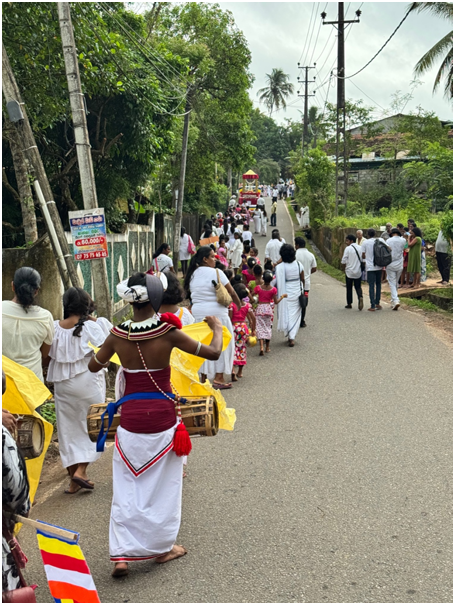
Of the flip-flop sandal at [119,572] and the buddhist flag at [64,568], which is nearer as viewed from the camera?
the buddhist flag at [64,568]

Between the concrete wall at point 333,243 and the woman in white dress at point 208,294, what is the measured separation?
13.6 meters

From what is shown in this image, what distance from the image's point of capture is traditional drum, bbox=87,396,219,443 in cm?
432

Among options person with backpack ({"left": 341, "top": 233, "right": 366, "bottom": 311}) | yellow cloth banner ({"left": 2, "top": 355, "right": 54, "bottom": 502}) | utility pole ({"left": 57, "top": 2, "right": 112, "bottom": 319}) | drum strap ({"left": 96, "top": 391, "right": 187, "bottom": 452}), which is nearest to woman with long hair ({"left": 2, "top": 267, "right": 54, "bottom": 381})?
yellow cloth banner ({"left": 2, "top": 355, "right": 54, "bottom": 502})

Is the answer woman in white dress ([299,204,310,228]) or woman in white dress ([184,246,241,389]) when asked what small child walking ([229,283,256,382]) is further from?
woman in white dress ([299,204,310,228])

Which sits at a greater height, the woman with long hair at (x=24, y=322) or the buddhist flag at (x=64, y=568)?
the woman with long hair at (x=24, y=322)

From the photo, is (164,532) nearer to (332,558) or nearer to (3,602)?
(332,558)

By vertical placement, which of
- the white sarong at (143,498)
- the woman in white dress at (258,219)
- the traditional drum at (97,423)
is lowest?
the white sarong at (143,498)

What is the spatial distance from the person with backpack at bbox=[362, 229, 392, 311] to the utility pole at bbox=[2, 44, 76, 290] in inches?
301

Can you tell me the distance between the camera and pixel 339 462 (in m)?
5.93

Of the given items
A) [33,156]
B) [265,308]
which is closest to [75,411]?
[33,156]

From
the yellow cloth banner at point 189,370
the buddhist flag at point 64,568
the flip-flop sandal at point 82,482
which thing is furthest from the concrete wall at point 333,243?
the buddhist flag at point 64,568

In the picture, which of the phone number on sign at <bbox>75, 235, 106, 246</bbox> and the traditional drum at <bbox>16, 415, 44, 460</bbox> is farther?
the phone number on sign at <bbox>75, 235, 106, 246</bbox>

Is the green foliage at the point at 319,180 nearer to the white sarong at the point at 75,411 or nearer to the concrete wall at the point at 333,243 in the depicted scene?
the concrete wall at the point at 333,243

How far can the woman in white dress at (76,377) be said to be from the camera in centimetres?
530
